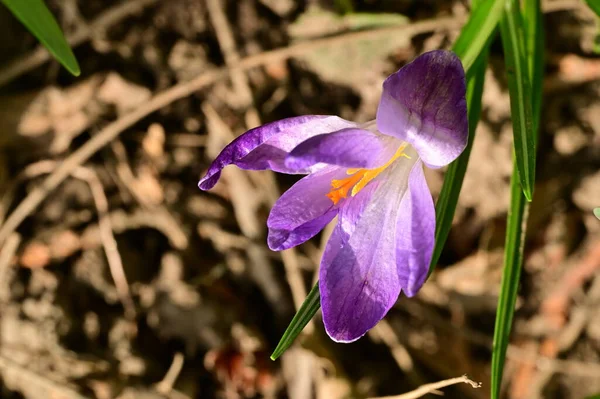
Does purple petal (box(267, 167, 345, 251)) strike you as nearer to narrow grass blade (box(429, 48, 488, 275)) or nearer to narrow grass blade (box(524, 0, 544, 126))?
narrow grass blade (box(429, 48, 488, 275))

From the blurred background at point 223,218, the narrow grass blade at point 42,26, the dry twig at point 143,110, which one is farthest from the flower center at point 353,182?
the dry twig at point 143,110

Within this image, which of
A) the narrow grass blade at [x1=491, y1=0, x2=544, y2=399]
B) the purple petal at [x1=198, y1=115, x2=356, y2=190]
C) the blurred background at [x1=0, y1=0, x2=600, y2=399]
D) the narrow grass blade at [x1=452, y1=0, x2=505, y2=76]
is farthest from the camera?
the blurred background at [x1=0, y1=0, x2=600, y2=399]

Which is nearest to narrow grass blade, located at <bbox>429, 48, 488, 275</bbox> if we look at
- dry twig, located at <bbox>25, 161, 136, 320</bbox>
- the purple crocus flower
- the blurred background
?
the purple crocus flower

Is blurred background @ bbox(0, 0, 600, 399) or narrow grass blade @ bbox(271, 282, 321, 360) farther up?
narrow grass blade @ bbox(271, 282, 321, 360)

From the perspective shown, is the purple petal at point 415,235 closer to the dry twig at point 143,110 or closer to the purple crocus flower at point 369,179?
the purple crocus flower at point 369,179

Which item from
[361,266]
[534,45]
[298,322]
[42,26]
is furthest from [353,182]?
[42,26]

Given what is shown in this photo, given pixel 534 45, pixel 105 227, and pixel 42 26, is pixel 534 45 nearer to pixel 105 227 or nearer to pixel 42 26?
pixel 42 26

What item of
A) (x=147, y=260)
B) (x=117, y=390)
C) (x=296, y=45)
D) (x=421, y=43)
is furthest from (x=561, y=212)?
(x=117, y=390)

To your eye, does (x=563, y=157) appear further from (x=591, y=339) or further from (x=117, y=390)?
(x=117, y=390)
